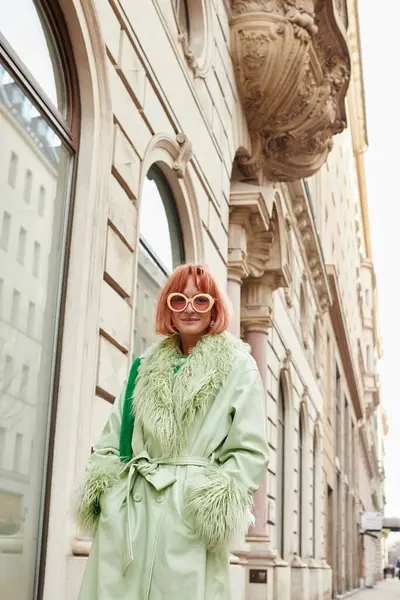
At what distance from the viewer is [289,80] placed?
11.6 metres

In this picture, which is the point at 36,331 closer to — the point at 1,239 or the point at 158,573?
the point at 1,239

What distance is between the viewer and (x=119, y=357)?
629 cm

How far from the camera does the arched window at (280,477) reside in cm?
1605

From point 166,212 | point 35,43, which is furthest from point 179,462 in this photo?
point 166,212

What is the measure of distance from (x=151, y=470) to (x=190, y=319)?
65cm

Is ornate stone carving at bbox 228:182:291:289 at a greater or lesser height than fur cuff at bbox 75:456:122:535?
greater

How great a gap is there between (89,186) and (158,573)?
343 cm

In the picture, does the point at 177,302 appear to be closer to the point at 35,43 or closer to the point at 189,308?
the point at 189,308

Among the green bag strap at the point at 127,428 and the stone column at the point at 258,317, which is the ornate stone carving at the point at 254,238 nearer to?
the stone column at the point at 258,317

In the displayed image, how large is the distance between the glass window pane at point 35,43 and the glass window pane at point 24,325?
0.27 metres

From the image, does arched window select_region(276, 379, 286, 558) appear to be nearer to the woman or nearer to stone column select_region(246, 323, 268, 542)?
stone column select_region(246, 323, 268, 542)

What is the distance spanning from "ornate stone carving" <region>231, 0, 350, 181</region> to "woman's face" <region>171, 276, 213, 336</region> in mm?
8319

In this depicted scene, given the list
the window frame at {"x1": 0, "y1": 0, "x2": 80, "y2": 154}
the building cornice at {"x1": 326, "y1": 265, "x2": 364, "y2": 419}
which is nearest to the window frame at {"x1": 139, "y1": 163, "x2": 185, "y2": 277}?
the window frame at {"x1": 0, "y1": 0, "x2": 80, "y2": 154}

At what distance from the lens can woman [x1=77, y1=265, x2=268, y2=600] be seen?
3.00 meters
